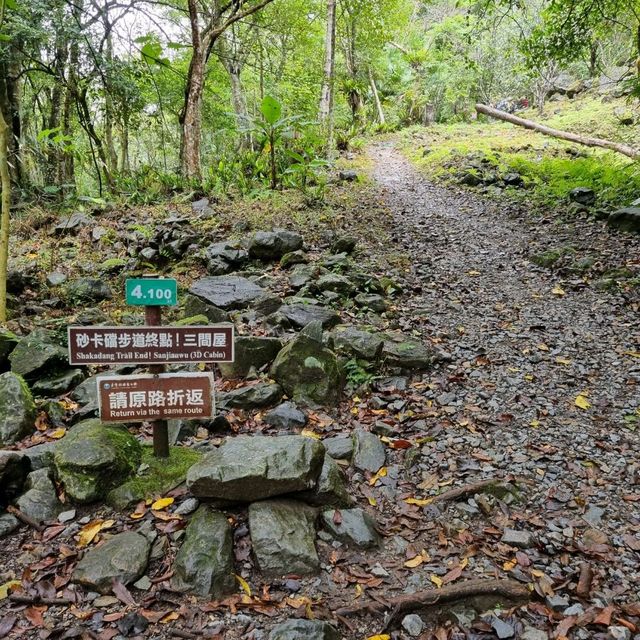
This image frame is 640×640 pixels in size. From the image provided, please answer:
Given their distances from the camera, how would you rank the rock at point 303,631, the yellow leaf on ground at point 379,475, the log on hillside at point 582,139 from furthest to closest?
the log on hillside at point 582,139 < the yellow leaf on ground at point 379,475 < the rock at point 303,631

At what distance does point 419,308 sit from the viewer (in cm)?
714

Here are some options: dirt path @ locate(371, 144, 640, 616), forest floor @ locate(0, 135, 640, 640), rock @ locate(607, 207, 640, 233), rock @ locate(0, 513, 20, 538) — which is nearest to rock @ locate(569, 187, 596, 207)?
dirt path @ locate(371, 144, 640, 616)

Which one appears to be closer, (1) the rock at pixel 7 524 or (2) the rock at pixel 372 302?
(1) the rock at pixel 7 524

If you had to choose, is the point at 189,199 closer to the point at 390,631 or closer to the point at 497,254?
the point at 497,254

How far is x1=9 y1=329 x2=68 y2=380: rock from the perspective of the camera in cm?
523

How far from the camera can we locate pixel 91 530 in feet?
11.0

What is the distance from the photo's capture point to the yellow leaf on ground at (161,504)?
11.5 feet

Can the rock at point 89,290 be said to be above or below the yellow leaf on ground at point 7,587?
above

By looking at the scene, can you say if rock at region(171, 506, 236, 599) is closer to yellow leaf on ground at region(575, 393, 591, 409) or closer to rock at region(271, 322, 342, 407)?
rock at region(271, 322, 342, 407)

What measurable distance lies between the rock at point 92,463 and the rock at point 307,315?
2.89 m

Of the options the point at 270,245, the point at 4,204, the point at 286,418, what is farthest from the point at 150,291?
the point at 270,245

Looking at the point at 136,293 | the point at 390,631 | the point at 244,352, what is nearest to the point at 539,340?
the point at 244,352

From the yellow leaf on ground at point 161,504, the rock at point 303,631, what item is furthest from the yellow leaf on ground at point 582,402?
the yellow leaf on ground at point 161,504

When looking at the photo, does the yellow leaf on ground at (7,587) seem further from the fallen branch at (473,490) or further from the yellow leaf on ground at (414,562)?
the fallen branch at (473,490)
